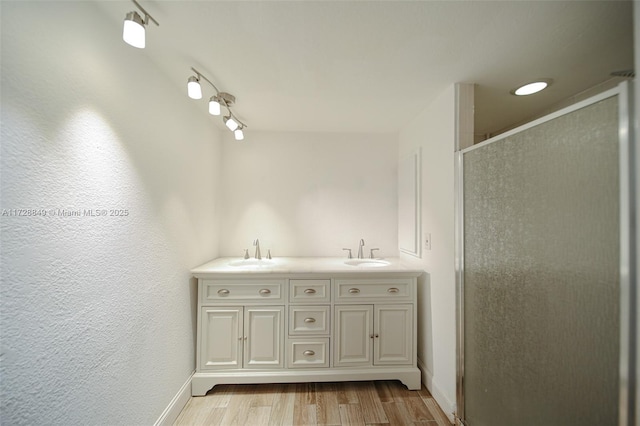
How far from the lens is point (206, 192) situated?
6.78ft

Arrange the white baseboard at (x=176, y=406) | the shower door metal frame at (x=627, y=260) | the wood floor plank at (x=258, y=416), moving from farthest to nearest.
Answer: the wood floor plank at (x=258, y=416) → the white baseboard at (x=176, y=406) → the shower door metal frame at (x=627, y=260)

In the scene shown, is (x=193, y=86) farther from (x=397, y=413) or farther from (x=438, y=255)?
(x=397, y=413)

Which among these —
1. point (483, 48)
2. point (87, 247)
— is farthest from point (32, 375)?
point (483, 48)

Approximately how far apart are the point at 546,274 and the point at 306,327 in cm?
148

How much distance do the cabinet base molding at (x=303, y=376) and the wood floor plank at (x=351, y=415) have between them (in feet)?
0.58

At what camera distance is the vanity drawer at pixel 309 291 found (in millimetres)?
1796

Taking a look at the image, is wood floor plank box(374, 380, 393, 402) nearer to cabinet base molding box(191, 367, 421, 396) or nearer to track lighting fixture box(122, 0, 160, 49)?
cabinet base molding box(191, 367, 421, 396)

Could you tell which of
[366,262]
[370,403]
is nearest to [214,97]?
[366,262]

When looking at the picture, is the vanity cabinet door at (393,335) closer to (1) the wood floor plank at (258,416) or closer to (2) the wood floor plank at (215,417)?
(1) the wood floor plank at (258,416)

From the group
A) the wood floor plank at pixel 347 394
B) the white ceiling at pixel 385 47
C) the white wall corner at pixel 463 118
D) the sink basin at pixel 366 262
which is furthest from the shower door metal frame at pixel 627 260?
the sink basin at pixel 366 262

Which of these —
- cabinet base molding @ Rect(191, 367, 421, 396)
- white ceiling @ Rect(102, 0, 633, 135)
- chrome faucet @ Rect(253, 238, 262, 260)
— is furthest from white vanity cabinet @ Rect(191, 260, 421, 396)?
white ceiling @ Rect(102, 0, 633, 135)

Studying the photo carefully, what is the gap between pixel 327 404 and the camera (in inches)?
64.0

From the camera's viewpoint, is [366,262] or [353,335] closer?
[353,335]

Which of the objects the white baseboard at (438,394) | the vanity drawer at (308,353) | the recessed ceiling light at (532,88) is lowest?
the white baseboard at (438,394)
